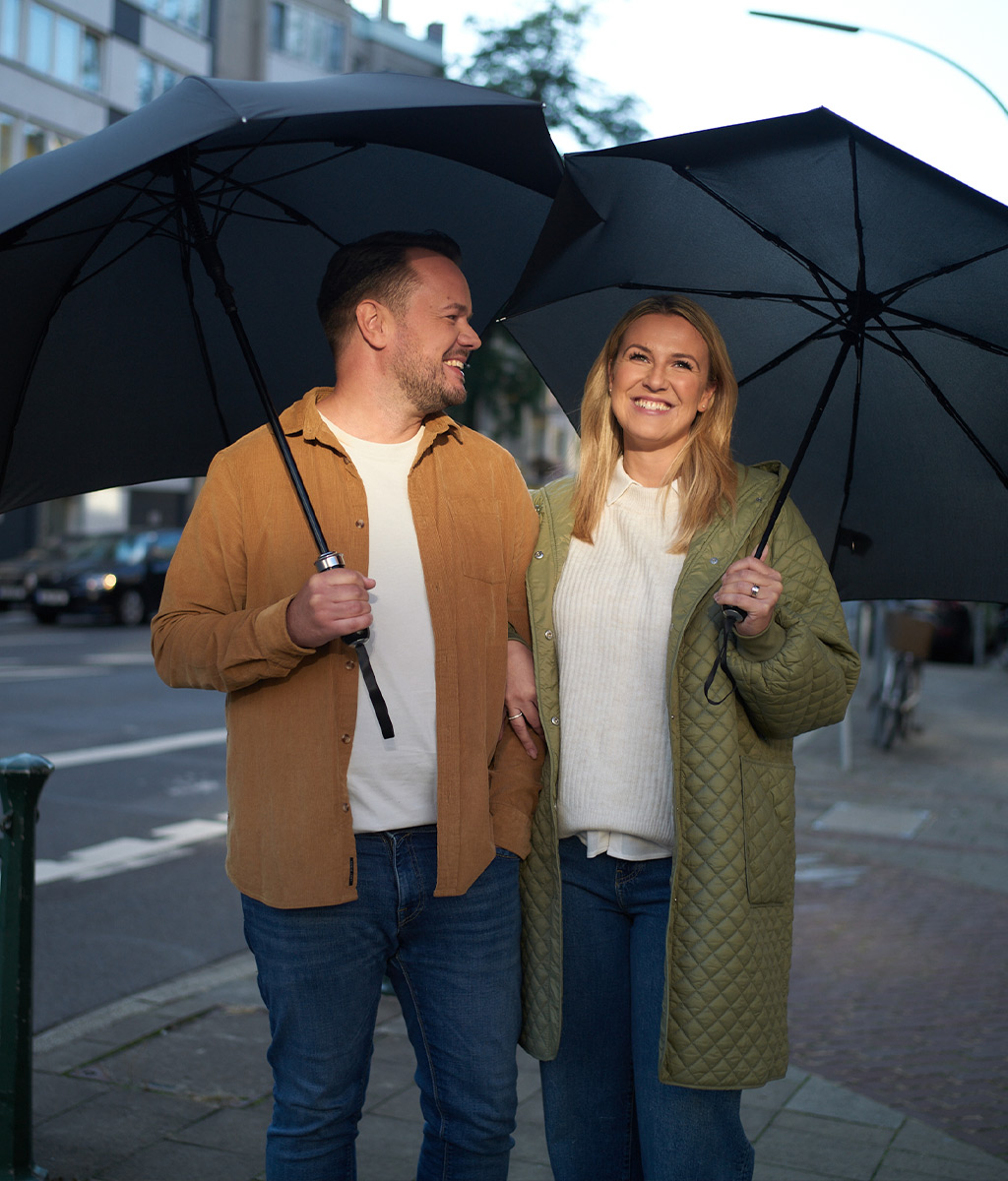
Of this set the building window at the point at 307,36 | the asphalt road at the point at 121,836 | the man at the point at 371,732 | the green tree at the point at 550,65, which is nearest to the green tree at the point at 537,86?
the green tree at the point at 550,65

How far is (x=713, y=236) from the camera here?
2926 mm

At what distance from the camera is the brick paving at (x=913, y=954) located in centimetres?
450

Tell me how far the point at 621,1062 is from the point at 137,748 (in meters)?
8.47

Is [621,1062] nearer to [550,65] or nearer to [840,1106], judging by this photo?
[840,1106]

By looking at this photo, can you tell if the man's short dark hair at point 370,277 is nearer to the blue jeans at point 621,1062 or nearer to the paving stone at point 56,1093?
the blue jeans at point 621,1062

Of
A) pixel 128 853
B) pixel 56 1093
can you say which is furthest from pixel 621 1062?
pixel 128 853

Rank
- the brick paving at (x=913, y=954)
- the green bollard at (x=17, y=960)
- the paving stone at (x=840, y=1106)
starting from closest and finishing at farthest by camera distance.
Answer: the green bollard at (x=17, y=960), the paving stone at (x=840, y=1106), the brick paving at (x=913, y=954)

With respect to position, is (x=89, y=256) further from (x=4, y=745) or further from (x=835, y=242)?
(x=4, y=745)

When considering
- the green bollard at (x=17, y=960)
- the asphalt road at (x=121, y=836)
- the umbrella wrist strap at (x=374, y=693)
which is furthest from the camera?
the asphalt road at (x=121, y=836)

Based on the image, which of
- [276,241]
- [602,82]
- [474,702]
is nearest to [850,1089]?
[474,702]

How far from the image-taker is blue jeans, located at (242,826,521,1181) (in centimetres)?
246

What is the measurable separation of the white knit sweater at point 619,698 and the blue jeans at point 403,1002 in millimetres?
209

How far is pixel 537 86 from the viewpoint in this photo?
3134 cm

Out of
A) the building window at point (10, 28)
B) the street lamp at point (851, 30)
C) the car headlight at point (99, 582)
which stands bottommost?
the car headlight at point (99, 582)
